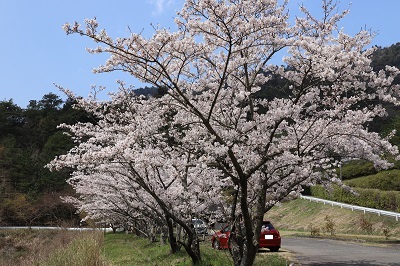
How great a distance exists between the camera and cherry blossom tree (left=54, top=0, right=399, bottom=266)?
6.14 meters

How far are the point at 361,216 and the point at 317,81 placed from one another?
18.1m

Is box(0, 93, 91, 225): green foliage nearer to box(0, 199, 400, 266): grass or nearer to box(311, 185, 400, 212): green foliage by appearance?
box(0, 199, 400, 266): grass

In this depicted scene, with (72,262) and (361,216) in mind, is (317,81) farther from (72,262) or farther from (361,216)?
(361,216)

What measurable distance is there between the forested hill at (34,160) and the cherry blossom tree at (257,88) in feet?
59.8

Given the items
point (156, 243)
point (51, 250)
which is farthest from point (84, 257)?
point (156, 243)

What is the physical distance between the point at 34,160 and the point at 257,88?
158 feet

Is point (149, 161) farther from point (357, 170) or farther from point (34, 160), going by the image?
point (34, 160)

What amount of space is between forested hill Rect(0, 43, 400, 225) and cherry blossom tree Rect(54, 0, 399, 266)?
18.2m

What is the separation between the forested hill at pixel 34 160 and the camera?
125 ft

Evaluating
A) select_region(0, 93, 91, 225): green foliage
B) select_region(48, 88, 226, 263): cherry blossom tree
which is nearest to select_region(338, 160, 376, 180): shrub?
select_region(0, 93, 91, 225): green foliage

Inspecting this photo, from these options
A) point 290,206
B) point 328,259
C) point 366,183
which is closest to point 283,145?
point 328,259

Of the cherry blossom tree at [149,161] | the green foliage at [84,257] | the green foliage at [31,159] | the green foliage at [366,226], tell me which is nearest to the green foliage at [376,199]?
the green foliage at [366,226]

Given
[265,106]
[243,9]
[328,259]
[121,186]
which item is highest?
[243,9]

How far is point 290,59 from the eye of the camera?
22.6ft
